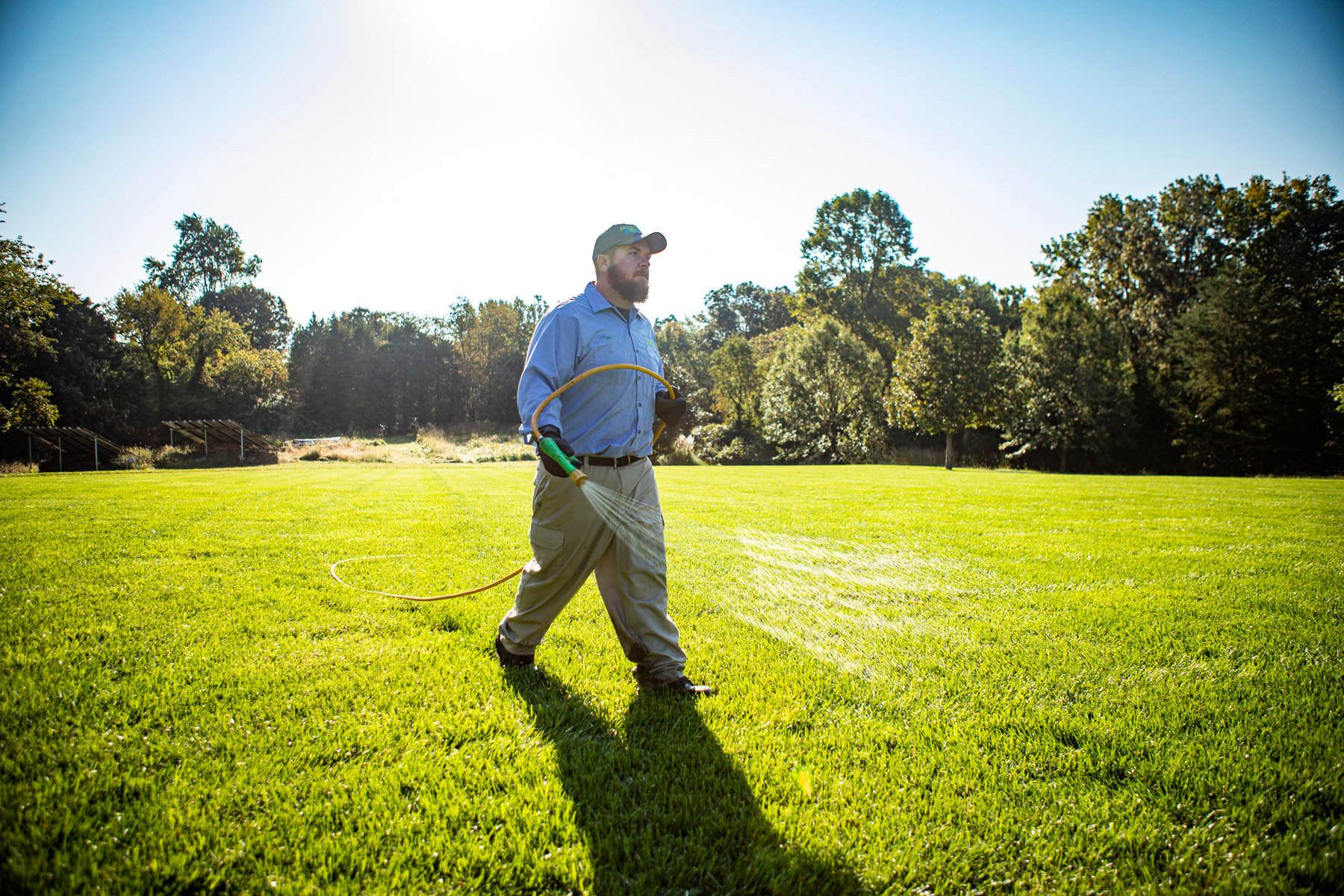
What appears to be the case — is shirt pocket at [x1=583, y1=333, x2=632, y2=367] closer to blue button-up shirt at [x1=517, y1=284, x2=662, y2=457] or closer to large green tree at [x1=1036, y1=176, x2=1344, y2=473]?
blue button-up shirt at [x1=517, y1=284, x2=662, y2=457]

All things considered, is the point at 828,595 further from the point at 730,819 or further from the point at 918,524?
the point at 918,524

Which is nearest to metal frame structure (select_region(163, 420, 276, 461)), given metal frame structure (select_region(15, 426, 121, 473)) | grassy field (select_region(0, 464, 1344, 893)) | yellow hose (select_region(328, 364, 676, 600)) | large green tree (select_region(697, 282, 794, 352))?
metal frame structure (select_region(15, 426, 121, 473))

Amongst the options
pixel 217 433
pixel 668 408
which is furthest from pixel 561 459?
pixel 217 433

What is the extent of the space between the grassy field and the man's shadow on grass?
→ 1 centimetres

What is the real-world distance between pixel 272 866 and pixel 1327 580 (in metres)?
8.35

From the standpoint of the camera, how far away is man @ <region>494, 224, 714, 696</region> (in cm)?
340

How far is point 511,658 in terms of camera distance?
364cm

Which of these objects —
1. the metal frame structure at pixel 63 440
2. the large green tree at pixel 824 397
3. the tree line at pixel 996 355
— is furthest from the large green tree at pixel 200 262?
the large green tree at pixel 824 397

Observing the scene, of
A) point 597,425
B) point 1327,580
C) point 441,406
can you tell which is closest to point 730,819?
point 597,425

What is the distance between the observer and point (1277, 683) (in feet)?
11.2

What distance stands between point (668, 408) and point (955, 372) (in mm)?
28057

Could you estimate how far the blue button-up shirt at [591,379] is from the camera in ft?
A: 11.5

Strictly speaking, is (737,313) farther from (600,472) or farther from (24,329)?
(600,472)

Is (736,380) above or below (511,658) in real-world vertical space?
above
